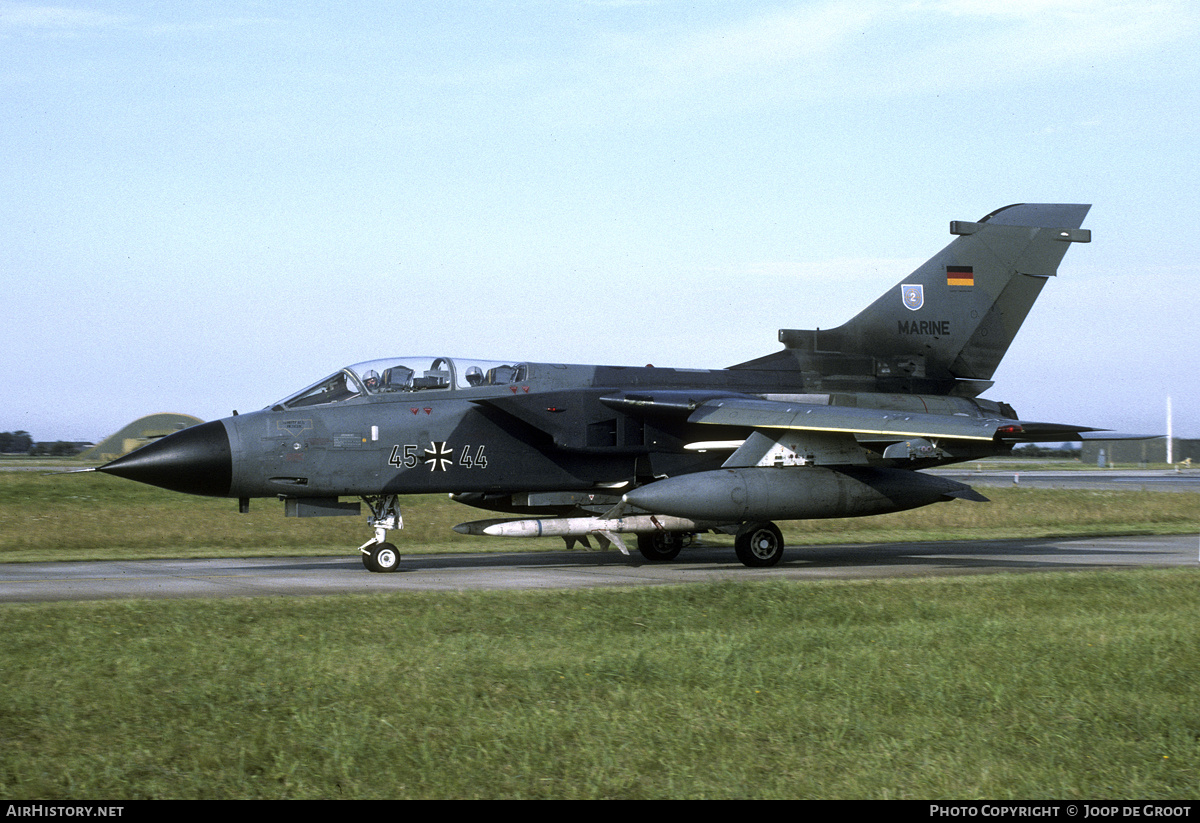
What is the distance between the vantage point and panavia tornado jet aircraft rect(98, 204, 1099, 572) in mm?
15516

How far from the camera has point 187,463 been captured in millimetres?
14664

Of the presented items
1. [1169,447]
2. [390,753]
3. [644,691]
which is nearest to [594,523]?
[644,691]

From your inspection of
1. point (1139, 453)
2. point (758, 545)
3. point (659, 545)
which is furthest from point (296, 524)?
point (1139, 453)

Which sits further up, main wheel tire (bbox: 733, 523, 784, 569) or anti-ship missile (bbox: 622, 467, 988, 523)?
anti-ship missile (bbox: 622, 467, 988, 523)

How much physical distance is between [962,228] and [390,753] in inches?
668

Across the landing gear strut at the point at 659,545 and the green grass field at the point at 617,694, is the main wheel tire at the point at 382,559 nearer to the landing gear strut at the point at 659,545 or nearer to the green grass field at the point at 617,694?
the green grass field at the point at 617,694

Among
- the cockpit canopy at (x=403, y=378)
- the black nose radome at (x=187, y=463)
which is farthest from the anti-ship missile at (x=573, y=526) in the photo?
the black nose radome at (x=187, y=463)

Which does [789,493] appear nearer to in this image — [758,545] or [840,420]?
[840,420]

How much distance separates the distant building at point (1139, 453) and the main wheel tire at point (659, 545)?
80.5 meters

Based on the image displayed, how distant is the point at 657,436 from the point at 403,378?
416 centimetres

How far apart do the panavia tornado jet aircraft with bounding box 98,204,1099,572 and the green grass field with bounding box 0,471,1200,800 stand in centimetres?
399

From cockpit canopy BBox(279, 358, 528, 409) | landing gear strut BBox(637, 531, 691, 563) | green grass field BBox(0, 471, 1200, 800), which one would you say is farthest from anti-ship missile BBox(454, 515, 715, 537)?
green grass field BBox(0, 471, 1200, 800)

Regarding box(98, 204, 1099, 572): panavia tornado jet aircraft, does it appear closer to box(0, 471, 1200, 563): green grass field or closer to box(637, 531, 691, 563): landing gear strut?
box(637, 531, 691, 563): landing gear strut
